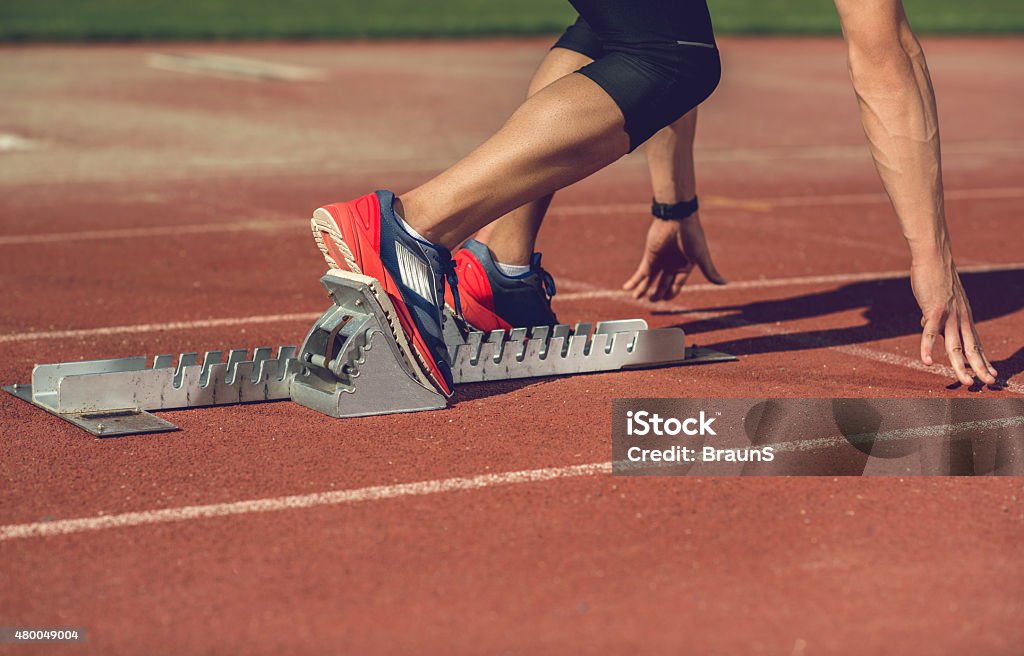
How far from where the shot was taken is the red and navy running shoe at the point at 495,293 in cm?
439

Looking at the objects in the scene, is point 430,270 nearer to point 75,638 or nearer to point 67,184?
point 75,638

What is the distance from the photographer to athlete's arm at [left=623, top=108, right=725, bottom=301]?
493 cm

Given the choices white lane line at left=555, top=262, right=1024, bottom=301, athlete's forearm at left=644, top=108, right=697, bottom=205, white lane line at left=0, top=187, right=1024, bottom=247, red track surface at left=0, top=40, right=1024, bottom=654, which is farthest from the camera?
white lane line at left=0, top=187, right=1024, bottom=247

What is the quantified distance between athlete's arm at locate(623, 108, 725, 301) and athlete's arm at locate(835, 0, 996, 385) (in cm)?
105

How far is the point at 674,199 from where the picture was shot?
4.93 metres

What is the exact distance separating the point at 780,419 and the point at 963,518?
0.78m

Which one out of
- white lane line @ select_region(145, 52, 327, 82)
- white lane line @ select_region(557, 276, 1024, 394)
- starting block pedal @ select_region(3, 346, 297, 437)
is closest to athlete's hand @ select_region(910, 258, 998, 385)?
white lane line @ select_region(557, 276, 1024, 394)

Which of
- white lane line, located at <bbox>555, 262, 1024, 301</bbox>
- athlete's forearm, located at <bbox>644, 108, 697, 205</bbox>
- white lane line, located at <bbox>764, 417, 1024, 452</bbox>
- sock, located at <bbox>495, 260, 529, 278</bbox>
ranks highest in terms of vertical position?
athlete's forearm, located at <bbox>644, 108, 697, 205</bbox>

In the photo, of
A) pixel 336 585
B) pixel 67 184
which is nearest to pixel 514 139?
pixel 336 585

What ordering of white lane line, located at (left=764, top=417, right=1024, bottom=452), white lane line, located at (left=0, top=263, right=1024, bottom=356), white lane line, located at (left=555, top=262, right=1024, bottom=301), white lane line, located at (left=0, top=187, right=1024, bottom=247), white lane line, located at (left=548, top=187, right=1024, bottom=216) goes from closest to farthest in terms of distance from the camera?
1. white lane line, located at (left=764, top=417, right=1024, bottom=452)
2. white lane line, located at (left=0, top=263, right=1024, bottom=356)
3. white lane line, located at (left=555, top=262, right=1024, bottom=301)
4. white lane line, located at (left=0, top=187, right=1024, bottom=247)
5. white lane line, located at (left=548, top=187, right=1024, bottom=216)

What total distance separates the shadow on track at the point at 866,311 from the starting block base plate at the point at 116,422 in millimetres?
1912

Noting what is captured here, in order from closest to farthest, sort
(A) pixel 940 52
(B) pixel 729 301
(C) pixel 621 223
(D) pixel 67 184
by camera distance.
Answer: (B) pixel 729 301 < (C) pixel 621 223 < (D) pixel 67 184 < (A) pixel 940 52

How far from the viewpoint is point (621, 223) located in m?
7.64

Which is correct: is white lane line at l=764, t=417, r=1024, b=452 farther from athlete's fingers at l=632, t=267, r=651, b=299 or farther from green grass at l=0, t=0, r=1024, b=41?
green grass at l=0, t=0, r=1024, b=41
